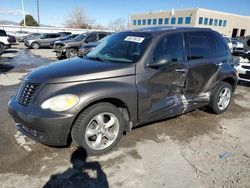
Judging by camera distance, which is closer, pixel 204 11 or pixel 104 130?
pixel 104 130

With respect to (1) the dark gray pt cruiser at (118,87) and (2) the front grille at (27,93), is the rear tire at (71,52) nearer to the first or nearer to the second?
(1) the dark gray pt cruiser at (118,87)

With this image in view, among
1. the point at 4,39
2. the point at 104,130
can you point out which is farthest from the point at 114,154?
the point at 4,39

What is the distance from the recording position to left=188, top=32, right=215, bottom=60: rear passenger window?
4312 mm

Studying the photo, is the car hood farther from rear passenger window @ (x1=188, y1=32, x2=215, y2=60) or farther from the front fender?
rear passenger window @ (x1=188, y1=32, x2=215, y2=60)

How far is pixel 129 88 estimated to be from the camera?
3473 millimetres

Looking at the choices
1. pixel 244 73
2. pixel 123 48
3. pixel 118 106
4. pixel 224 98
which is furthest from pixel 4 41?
pixel 224 98

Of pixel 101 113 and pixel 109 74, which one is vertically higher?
pixel 109 74

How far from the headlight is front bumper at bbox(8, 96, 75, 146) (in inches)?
2.6

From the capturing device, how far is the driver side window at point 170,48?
381 centimetres

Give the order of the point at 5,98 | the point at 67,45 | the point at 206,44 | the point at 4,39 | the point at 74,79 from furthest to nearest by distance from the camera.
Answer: the point at 4,39 < the point at 67,45 < the point at 5,98 < the point at 206,44 < the point at 74,79

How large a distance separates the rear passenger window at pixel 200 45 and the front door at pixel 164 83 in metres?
0.28

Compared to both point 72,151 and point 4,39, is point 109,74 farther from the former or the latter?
point 4,39

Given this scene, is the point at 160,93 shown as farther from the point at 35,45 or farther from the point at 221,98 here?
the point at 35,45

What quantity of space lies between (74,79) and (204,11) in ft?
183
